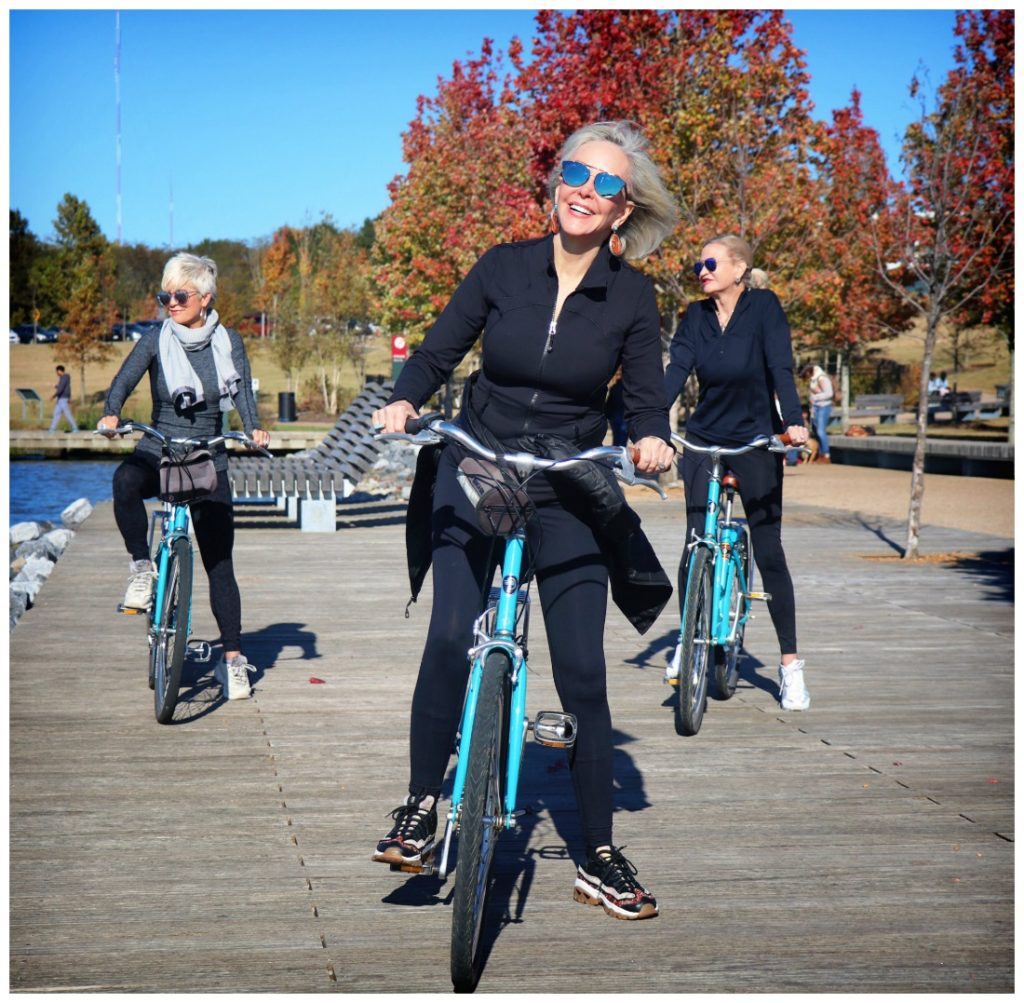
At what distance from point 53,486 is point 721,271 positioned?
83.1 feet

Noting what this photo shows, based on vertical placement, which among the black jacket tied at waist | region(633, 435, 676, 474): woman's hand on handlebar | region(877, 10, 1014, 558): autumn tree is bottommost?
the black jacket tied at waist

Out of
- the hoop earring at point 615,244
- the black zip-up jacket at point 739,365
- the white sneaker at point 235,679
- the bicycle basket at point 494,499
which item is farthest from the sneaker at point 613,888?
the white sneaker at point 235,679

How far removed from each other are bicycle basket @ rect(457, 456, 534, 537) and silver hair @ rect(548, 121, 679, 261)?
0.80 metres

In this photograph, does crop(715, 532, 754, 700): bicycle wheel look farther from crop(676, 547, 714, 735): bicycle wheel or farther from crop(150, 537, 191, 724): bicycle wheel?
crop(150, 537, 191, 724): bicycle wheel

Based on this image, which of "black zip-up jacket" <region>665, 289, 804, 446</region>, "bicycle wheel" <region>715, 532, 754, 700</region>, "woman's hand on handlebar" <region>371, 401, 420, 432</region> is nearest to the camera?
"woman's hand on handlebar" <region>371, 401, 420, 432</region>

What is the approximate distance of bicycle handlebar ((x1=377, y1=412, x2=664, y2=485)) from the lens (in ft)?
12.1

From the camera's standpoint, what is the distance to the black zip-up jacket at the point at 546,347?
13.4 feet

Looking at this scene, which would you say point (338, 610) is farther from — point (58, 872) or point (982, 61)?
point (982, 61)

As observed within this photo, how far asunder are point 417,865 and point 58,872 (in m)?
1.20

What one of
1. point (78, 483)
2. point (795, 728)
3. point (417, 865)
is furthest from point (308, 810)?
point (78, 483)

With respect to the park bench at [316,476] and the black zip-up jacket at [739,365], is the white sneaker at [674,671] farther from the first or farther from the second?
the park bench at [316,476]

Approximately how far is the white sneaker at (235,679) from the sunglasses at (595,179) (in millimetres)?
3825

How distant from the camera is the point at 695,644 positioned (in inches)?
260

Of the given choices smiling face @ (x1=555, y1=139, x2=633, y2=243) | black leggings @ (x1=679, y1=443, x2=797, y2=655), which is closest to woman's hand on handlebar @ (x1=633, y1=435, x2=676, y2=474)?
smiling face @ (x1=555, y1=139, x2=633, y2=243)
